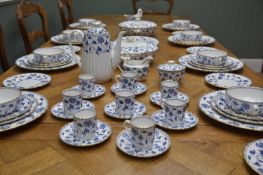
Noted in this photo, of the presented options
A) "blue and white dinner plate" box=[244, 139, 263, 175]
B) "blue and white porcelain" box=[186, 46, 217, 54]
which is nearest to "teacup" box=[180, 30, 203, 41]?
"blue and white porcelain" box=[186, 46, 217, 54]

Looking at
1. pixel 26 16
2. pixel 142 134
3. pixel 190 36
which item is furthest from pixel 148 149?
pixel 26 16

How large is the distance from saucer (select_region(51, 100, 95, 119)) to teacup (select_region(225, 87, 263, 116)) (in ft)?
1.31

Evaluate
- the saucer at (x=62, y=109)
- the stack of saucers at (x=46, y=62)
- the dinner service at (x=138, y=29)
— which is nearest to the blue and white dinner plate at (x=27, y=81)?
the stack of saucers at (x=46, y=62)

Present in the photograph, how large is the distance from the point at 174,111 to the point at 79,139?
256 mm

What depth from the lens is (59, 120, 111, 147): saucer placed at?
2.45 feet

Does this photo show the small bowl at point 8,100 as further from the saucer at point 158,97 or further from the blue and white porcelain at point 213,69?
the blue and white porcelain at point 213,69

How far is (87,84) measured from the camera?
102 centimetres

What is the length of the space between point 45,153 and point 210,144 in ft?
1.31

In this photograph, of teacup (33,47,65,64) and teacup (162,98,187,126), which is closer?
teacup (162,98,187,126)

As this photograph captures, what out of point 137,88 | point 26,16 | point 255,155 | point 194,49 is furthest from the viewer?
point 26,16

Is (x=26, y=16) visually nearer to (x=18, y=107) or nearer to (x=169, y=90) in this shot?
(x=18, y=107)

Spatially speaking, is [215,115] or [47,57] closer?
[215,115]

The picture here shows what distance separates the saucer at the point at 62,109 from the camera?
874 mm

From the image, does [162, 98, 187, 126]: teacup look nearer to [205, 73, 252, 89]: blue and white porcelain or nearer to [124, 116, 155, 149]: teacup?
[124, 116, 155, 149]: teacup
